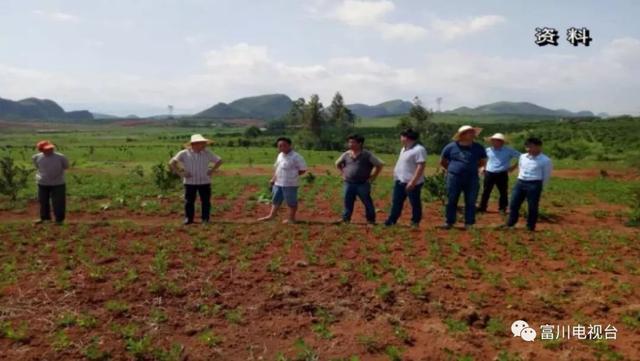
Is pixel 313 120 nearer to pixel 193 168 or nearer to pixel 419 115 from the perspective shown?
pixel 419 115

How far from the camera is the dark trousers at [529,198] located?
945 centimetres

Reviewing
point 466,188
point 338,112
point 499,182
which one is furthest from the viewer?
point 338,112

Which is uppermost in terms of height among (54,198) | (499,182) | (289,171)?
(289,171)

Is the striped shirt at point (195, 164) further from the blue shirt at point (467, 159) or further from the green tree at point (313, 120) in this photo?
the green tree at point (313, 120)

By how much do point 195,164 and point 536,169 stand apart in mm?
6099

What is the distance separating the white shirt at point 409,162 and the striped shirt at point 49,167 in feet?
21.6

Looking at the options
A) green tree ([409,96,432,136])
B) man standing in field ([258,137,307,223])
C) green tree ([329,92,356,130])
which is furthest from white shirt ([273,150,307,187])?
green tree ([329,92,356,130])

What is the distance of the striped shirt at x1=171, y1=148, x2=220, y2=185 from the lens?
10148mm

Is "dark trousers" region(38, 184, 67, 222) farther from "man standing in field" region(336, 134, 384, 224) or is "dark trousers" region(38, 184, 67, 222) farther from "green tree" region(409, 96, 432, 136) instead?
"green tree" region(409, 96, 432, 136)

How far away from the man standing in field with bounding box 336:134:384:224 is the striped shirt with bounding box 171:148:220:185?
2.51 meters

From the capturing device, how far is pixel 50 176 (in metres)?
10.7

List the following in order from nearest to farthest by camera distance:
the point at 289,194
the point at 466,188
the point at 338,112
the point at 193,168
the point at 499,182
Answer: the point at 466,188 → the point at 193,168 → the point at 289,194 → the point at 499,182 → the point at 338,112

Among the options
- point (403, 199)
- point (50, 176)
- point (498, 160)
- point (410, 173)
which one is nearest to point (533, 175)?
point (498, 160)

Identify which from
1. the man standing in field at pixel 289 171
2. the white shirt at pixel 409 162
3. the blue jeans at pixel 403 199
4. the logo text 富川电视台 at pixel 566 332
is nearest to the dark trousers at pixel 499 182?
the blue jeans at pixel 403 199
